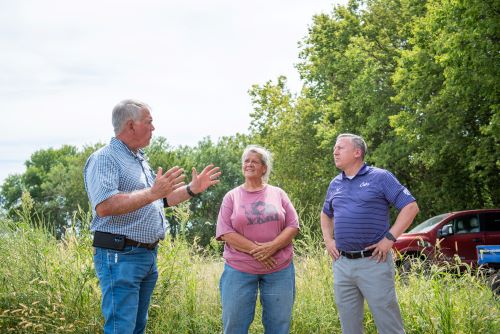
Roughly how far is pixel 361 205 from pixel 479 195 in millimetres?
19595

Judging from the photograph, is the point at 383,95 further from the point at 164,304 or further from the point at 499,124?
the point at 164,304

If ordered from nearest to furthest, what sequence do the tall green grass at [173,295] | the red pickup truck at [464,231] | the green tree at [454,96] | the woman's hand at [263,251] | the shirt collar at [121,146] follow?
1. the shirt collar at [121,146]
2. the woman's hand at [263,251]
3. the tall green grass at [173,295]
4. the red pickup truck at [464,231]
5. the green tree at [454,96]

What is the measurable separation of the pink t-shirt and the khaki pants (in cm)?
52

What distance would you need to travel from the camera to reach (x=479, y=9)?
15.2 metres

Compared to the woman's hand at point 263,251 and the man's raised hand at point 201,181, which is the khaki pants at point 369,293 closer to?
the woman's hand at point 263,251

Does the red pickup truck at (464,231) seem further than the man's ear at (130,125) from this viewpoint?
Yes

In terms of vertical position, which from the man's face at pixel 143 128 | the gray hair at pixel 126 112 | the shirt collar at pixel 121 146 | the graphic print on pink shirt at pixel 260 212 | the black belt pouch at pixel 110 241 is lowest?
the black belt pouch at pixel 110 241

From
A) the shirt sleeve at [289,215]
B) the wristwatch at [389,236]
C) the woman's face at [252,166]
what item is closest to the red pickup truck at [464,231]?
the wristwatch at [389,236]

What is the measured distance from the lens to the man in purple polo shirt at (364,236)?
4.57m

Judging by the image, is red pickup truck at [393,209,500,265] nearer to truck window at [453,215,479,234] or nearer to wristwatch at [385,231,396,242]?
truck window at [453,215,479,234]

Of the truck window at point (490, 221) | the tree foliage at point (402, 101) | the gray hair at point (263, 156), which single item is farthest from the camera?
the tree foliage at point (402, 101)

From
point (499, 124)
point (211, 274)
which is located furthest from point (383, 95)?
point (211, 274)

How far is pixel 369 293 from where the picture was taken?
457cm

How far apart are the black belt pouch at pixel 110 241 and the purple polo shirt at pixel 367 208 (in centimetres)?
186
